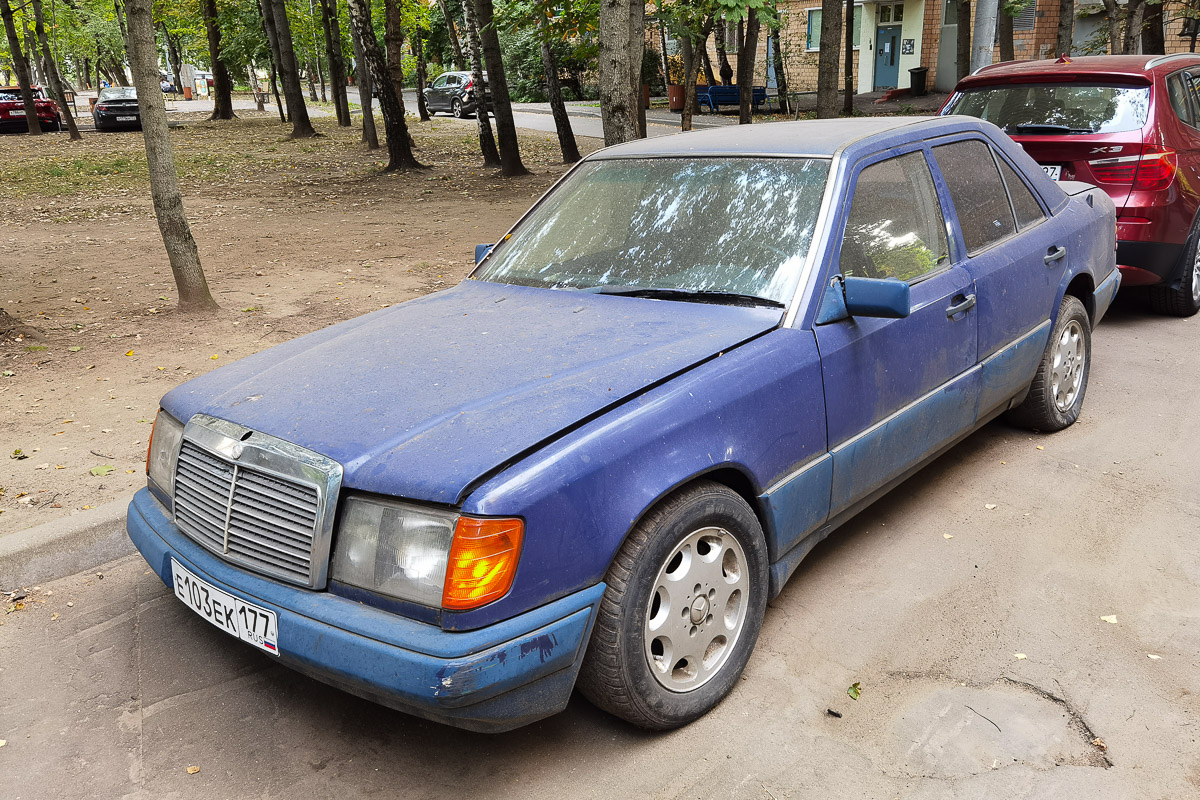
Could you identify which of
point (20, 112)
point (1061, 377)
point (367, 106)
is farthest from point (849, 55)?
point (20, 112)

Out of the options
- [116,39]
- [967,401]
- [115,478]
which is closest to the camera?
[967,401]

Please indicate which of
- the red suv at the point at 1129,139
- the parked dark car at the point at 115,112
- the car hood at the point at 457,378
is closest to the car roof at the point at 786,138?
the car hood at the point at 457,378

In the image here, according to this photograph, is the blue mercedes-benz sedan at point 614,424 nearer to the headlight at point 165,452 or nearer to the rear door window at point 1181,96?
the headlight at point 165,452

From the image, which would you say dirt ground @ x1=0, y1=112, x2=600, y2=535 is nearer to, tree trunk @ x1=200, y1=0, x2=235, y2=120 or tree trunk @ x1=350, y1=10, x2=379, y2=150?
tree trunk @ x1=350, y1=10, x2=379, y2=150

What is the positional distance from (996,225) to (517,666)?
3.02 meters

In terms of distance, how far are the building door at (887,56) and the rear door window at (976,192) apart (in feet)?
116

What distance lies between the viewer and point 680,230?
3613 millimetres

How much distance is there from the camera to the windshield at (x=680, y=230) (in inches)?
134

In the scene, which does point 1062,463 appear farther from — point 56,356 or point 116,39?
point 116,39

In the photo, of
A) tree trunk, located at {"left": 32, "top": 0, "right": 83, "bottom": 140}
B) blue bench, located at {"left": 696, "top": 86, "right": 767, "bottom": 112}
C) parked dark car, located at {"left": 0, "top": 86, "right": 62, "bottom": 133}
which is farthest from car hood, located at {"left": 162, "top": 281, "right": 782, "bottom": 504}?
parked dark car, located at {"left": 0, "top": 86, "right": 62, "bottom": 133}

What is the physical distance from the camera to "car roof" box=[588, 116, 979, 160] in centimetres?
369

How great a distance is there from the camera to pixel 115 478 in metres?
4.60

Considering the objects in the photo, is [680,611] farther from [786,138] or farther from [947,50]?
[947,50]

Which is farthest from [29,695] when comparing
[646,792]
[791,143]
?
[791,143]
